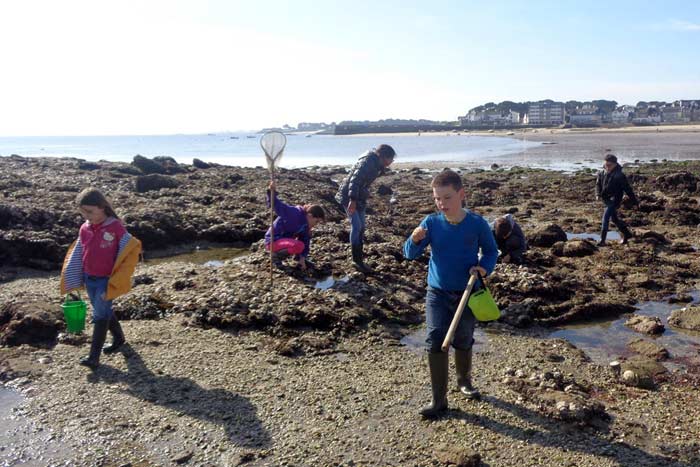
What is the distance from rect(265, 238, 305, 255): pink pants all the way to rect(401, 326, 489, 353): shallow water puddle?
111 inches

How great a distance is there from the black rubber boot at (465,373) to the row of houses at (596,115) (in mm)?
152334

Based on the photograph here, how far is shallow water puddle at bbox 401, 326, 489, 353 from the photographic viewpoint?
656 cm

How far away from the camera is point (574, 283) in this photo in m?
8.84

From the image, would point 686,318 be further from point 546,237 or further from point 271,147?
point 271,147

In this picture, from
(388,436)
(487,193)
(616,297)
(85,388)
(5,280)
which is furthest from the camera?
(487,193)

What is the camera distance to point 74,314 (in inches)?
250

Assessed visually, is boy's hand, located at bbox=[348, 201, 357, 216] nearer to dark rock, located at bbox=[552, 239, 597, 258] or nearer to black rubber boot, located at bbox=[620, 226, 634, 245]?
dark rock, located at bbox=[552, 239, 597, 258]

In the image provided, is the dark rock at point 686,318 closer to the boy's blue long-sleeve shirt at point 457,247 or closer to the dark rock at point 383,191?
the boy's blue long-sleeve shirt at point 457,247

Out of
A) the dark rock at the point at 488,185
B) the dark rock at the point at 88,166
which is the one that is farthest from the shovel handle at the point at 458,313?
the dark rock at the point at 88,166

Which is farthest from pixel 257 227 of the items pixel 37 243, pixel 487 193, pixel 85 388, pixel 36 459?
pixel 487 193

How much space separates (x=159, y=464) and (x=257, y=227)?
920cm

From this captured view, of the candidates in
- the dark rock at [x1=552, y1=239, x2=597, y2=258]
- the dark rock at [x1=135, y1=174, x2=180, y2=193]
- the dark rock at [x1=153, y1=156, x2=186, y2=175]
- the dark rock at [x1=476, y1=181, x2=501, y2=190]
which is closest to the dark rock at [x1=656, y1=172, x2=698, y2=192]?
the dark rock at [x1=476, y1=181, x2=501, y2=190]

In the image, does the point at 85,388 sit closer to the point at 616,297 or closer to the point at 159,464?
the point at 159,464

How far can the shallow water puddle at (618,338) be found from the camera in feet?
20.9
